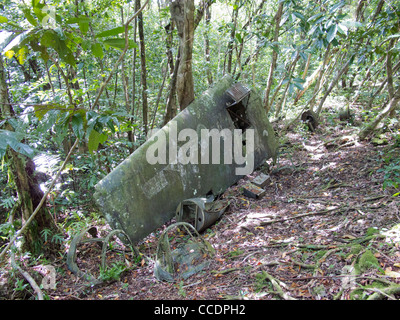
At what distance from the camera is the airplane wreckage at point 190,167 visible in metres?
3.47

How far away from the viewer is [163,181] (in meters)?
3.81

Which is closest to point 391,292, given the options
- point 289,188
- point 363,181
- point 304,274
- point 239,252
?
point 304,274

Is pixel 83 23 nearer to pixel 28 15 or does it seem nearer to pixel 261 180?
pixel 28 15

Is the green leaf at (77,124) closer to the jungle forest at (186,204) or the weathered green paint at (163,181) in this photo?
the jungle forest at (186,204)

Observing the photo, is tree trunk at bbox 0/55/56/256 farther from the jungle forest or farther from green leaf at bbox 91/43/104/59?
green leaf at bbox 91/43/104/59

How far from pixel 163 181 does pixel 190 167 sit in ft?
1.58

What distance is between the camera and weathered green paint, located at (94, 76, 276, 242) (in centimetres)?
346

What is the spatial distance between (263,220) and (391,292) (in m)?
1.79

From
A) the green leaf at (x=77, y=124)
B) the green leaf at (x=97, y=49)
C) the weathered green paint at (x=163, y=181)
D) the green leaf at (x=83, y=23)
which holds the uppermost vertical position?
the green leaf at (x=83, y=23)

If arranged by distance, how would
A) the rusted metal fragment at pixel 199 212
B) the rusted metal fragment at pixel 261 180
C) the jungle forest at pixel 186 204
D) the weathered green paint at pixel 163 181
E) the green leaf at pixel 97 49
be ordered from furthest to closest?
the rusted metal fragment at pixel 261 180 → the rusted metal fragment at pixel 199 212 → the weathered green paint at pixel 163 181 → the jungle forest at pixel 186 204 → the green leaf at pixel 97 49

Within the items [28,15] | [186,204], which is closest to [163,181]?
[186,204]

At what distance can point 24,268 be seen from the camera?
295 centimetres

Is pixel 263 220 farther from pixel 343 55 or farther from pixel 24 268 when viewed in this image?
pixel 343 55

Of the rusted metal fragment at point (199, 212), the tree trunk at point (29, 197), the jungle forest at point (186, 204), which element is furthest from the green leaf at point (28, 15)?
the rusted metal fragment at point (199, 212)
